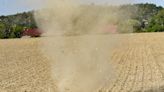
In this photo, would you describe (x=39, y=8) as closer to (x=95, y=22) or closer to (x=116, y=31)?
(x=95, y=22)

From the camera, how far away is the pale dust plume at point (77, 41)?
37.8ft

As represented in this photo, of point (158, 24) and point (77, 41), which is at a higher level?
point (158, 24)

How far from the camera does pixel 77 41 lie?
12.6 meters

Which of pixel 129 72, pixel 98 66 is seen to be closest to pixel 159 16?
pixel 129 72

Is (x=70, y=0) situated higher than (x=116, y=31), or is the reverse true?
(x=70, y=0)

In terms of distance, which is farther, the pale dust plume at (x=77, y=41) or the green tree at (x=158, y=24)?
the green tree at (x=158, y=24)

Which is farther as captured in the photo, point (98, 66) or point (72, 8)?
point (98, 66)

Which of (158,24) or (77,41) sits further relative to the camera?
(158,24)

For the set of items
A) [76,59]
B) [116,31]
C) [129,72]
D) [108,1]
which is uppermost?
[108,1]

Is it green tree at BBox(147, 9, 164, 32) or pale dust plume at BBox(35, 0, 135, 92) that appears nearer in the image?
pale dust plume at BBox(35, 0, 135, 92)

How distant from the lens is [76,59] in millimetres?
12555

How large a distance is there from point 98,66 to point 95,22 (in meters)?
1.66

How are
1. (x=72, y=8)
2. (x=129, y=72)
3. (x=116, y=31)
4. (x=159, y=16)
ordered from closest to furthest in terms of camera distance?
(x=72, y=8)
(x=116, y=31)
(x=129, y=72)
(x=159, y=16)

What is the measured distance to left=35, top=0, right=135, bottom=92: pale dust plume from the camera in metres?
11.5
